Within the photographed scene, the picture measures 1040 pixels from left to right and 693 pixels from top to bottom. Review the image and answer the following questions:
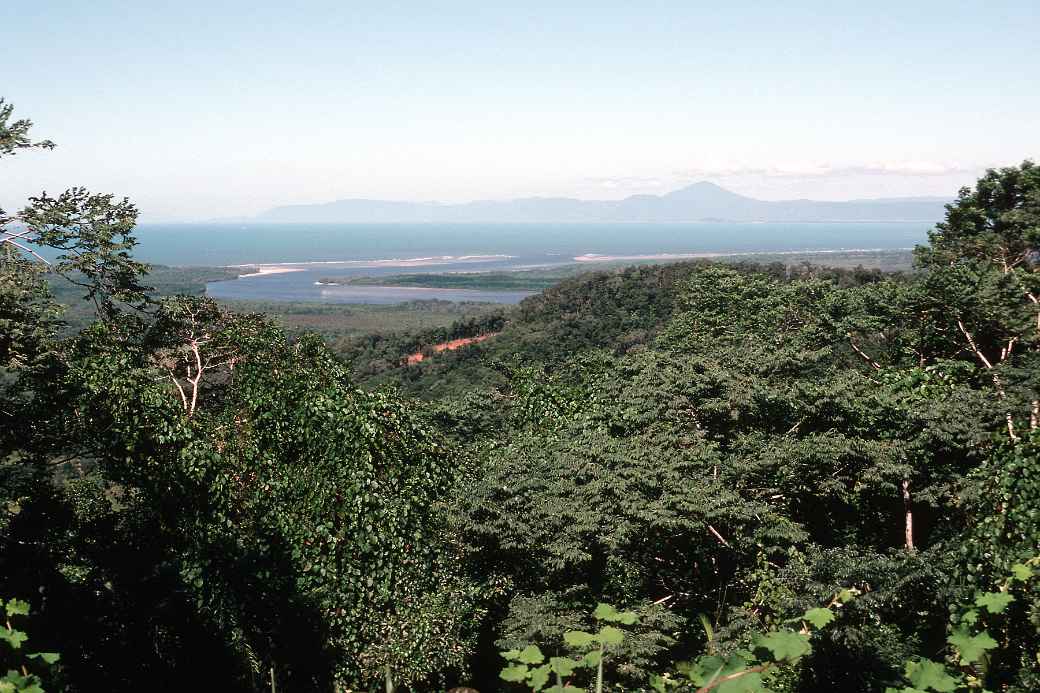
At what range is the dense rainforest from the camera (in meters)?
7.96

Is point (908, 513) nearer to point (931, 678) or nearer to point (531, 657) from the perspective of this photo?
point (931, 678)

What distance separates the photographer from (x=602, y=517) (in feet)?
30.0

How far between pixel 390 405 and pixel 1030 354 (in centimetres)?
1182

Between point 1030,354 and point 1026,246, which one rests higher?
point 1026,246

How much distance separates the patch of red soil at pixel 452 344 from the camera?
49388 millimetres

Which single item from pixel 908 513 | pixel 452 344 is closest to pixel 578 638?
pixel 908 513

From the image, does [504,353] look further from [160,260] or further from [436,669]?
[160,260]

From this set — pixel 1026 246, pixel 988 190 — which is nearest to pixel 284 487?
pixel 1026 246

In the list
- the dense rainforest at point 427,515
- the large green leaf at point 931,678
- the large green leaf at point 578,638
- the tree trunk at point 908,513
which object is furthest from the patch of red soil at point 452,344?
the large green leaf at point 931,678

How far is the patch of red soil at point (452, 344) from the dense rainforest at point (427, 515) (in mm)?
37276

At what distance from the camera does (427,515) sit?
9156 millimetres

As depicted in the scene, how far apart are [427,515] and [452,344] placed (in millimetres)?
43455

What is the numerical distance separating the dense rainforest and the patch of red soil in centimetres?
3728

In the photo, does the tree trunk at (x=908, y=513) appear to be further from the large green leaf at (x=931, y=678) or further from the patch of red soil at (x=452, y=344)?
the patch of red soil at (x=452, y=344)
